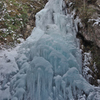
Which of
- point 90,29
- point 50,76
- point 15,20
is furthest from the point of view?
point 15,20

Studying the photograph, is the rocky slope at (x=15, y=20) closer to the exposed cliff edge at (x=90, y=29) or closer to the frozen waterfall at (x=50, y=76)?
the frozen waterfall at (x=50, y=76)

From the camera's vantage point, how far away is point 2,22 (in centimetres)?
526

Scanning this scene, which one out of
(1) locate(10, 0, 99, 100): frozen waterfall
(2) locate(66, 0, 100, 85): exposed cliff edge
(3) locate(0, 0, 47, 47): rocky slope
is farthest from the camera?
(3) locate(0, 0, 47, 47): rocky slope

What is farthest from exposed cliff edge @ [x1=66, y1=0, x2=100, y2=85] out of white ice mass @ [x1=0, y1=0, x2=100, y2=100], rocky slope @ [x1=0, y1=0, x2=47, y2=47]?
rocky slope @ [x1=0, y1=0, x2=47, y2=47]

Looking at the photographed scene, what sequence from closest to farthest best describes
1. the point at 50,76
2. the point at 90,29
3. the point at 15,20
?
the point at 50,76 < the point at 90,29 < the point at 15,20

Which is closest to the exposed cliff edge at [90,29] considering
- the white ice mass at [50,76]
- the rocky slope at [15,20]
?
the white ice mass at [50,76]

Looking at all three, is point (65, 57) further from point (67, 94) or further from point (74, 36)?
point (74, 36)

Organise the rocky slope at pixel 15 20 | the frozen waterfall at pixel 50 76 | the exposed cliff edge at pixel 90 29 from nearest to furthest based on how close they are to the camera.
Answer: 1. the frozen waterfall at pixel 50 76
2. the exposed cliff edge at pixel 90 29
3. the rocky slope at pixel 15 20

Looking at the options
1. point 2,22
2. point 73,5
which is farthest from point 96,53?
point 2,22

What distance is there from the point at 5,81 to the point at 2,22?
3242mm

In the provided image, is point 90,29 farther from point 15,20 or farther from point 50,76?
point 15,20

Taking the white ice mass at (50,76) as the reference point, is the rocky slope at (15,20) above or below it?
above

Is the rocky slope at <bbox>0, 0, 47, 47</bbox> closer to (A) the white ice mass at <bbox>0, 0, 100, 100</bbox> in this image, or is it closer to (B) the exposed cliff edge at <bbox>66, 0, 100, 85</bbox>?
(A) the white ice mass at <bbox>0, 0, 100, 100</bbox>

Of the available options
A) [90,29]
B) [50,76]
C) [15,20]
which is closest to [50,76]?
[50,76]
